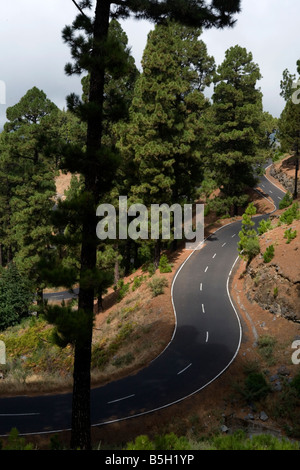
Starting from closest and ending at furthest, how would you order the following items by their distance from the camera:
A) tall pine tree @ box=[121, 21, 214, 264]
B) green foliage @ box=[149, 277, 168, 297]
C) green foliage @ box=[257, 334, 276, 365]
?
1. green foliage @ box=[257, 334, 276, 365]
2. green foliage @ box=[149, 277, 168, 297]
3. tall pine tree @ box=[121, 21, 214, 264]

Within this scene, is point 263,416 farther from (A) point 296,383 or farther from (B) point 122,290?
(B) point 122,290

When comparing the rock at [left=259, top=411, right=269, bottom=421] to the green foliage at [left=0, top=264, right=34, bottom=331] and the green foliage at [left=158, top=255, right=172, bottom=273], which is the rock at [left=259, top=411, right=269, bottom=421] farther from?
the green foliage at [left=0, top=264, right=34, bottom=331]

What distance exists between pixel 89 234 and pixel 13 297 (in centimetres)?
2384

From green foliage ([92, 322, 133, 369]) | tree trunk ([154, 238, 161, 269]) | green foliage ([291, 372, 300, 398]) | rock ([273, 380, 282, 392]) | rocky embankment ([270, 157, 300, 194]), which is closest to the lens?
green foliage ([291, 372, 300, 398])

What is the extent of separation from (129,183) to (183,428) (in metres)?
21.8

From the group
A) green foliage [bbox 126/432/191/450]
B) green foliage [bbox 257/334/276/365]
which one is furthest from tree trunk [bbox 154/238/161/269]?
green foliage [bbox 126/432/191/450]

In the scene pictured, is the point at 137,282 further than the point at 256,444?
Yes

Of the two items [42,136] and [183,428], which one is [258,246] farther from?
[42,136]

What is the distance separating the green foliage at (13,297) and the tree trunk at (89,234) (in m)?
22.1

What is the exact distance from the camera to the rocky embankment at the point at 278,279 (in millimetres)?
21672

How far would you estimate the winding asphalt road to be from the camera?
47.1 feet

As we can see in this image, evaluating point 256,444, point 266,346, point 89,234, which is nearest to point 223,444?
point 256,444

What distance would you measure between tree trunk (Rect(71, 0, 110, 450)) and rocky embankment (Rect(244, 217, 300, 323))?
52.0 ft

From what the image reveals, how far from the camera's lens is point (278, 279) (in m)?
23.2
